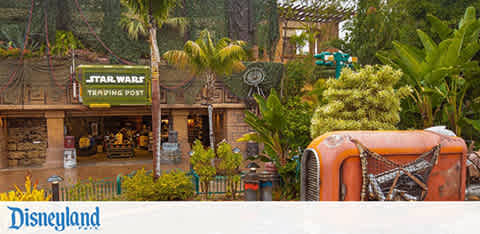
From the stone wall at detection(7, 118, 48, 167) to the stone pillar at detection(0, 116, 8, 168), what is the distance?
0.30 metres

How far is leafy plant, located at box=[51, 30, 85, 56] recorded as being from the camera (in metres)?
15.6

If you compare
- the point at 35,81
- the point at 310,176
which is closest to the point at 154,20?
the point at 310,176

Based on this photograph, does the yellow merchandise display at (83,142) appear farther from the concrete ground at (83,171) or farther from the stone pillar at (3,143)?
the stone pillar at (3,143)

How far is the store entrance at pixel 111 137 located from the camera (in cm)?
1800

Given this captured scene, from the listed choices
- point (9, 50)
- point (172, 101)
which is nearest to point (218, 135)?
point (172, 101)

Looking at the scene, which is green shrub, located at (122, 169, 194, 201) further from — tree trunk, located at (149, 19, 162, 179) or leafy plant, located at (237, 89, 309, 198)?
leafy plant, located at (237, 89, 309, 198)

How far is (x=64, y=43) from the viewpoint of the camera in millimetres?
15898

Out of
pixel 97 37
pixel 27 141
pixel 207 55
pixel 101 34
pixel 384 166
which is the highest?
pixel 101 34

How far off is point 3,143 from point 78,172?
4.92 metres

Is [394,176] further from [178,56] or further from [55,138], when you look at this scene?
[55,138]

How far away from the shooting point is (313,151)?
498 centimetres

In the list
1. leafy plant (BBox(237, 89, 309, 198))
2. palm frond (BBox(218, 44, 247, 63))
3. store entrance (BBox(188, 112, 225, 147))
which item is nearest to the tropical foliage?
leafy plant (BBox(237, 89, 309, 198))
